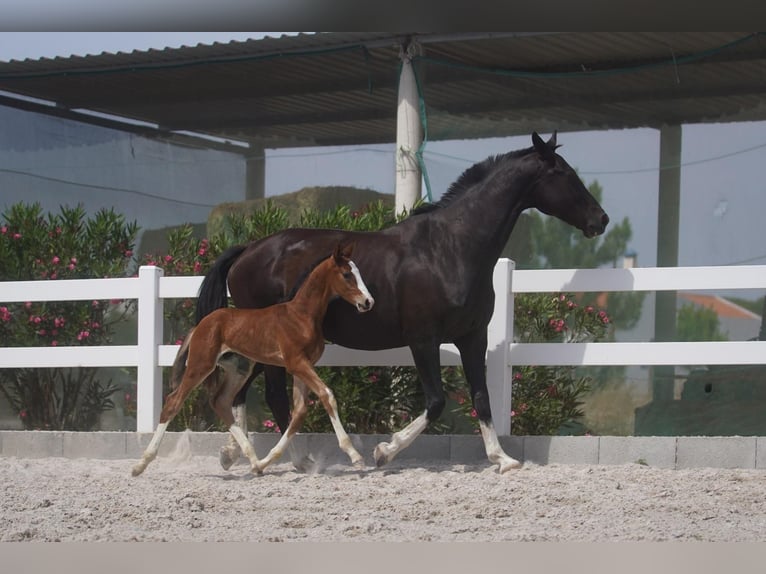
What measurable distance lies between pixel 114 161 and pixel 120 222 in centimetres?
102

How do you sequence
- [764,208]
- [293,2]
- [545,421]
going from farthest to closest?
[764,208], [545,421], [293,2]

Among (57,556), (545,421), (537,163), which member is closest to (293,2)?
(57,556)

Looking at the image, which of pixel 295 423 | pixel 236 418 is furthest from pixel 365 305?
pixel 236 418

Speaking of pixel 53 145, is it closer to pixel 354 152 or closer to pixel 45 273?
pixel 45 273

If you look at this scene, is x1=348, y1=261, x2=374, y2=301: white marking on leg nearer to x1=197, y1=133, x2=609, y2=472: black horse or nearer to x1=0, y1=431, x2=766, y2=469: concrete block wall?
x1=197, y1=133, x2=609, y2=472: black horse

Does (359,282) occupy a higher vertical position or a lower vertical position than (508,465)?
higher

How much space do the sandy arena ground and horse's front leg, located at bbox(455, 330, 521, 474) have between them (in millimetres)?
144

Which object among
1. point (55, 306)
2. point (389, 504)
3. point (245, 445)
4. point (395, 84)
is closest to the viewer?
point (389, 504)

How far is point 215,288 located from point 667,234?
409 centimetres

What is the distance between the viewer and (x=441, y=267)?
5.95m

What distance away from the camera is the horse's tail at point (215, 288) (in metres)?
6.39

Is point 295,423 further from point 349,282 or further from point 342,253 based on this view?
point 342,253

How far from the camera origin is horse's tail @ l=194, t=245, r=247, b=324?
6.39 m

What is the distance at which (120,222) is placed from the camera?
8.87 metres
